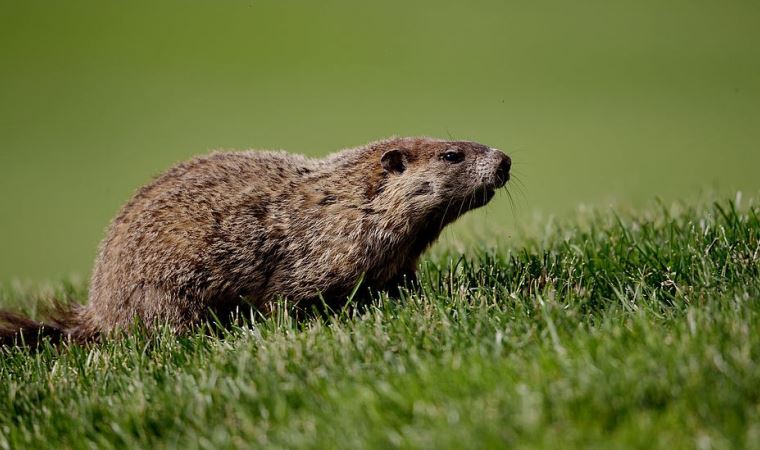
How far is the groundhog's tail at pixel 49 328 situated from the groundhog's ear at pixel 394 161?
2298mm

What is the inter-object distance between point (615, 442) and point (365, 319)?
1950 millimetres

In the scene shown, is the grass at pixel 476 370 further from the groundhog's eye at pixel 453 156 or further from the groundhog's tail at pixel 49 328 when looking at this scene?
the groundhog's eye at pixel 453 156

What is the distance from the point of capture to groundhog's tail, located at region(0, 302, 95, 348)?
5484mm

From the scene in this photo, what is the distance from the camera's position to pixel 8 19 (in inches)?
853

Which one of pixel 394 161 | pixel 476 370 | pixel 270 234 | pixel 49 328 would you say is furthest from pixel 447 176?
pixel 49 328

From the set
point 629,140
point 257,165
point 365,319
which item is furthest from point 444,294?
point 629,140

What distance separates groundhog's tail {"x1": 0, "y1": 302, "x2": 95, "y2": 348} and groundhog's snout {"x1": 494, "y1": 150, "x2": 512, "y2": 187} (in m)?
2.93

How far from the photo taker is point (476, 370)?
138 inches

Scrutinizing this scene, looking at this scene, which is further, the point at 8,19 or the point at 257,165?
the point at 8,19

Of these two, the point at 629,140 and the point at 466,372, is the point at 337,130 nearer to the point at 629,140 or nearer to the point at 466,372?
the point at 629,140

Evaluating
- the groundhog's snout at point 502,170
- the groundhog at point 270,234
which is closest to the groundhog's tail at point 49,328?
the groundhog at point 270,234

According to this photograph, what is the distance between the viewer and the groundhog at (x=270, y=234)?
5.50 metres

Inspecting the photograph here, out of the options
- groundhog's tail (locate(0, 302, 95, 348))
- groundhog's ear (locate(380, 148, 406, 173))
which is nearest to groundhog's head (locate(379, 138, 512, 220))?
groundhog's ear (locate(380, 148, 406, 173))

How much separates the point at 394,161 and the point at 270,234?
0.98 m
